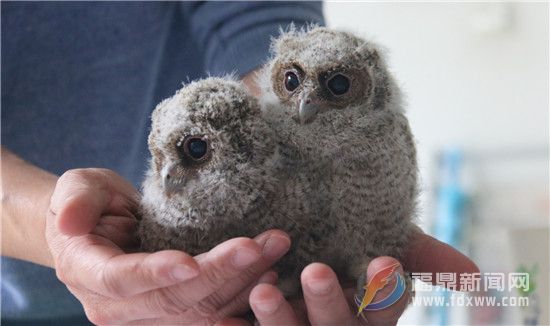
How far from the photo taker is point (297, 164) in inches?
37.0

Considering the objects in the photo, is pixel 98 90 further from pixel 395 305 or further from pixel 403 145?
pixel 395 305

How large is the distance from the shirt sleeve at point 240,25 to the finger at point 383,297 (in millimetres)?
596

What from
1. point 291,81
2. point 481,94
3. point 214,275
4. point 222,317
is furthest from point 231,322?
point 481,94

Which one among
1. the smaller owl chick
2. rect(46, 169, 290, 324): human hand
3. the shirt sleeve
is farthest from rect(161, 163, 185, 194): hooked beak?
the shirt sleeve

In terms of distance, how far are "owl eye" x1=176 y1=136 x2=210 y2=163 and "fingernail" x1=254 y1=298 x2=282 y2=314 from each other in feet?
0.73

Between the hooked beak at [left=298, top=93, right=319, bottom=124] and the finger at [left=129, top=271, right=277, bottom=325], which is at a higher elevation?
the hooked beak at [left=298, top=93, right=319, bottom=124]

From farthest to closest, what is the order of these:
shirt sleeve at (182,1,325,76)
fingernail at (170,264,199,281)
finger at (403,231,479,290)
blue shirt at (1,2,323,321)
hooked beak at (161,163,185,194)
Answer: blue shirt at (1,2,323,321) → shirt sleeve at (182,1,325,76) → finger at (403,231,479,290) → hooked beak at (161,163,185,194) → fingernail at (170,264,199,281)

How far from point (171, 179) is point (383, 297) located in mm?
344

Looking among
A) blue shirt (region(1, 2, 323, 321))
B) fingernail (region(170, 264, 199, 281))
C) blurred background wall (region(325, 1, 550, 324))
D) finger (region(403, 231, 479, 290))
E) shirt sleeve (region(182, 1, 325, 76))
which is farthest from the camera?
blurred background wall (region(325, 1, 550, 324))

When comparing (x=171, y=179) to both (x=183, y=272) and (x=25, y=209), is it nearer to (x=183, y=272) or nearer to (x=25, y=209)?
(x=183, y=272)

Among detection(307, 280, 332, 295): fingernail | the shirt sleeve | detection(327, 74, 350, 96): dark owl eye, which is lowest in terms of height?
detection(307, 280, 332, 295): fingernail

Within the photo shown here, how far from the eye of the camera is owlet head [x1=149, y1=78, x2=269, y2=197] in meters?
0.88

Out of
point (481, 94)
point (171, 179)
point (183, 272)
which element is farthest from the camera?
point (481, 94)

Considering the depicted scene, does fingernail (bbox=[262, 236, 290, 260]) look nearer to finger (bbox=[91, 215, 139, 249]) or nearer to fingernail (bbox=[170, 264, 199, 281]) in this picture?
fingernail (bbox=[170, 264, 199, 281])
